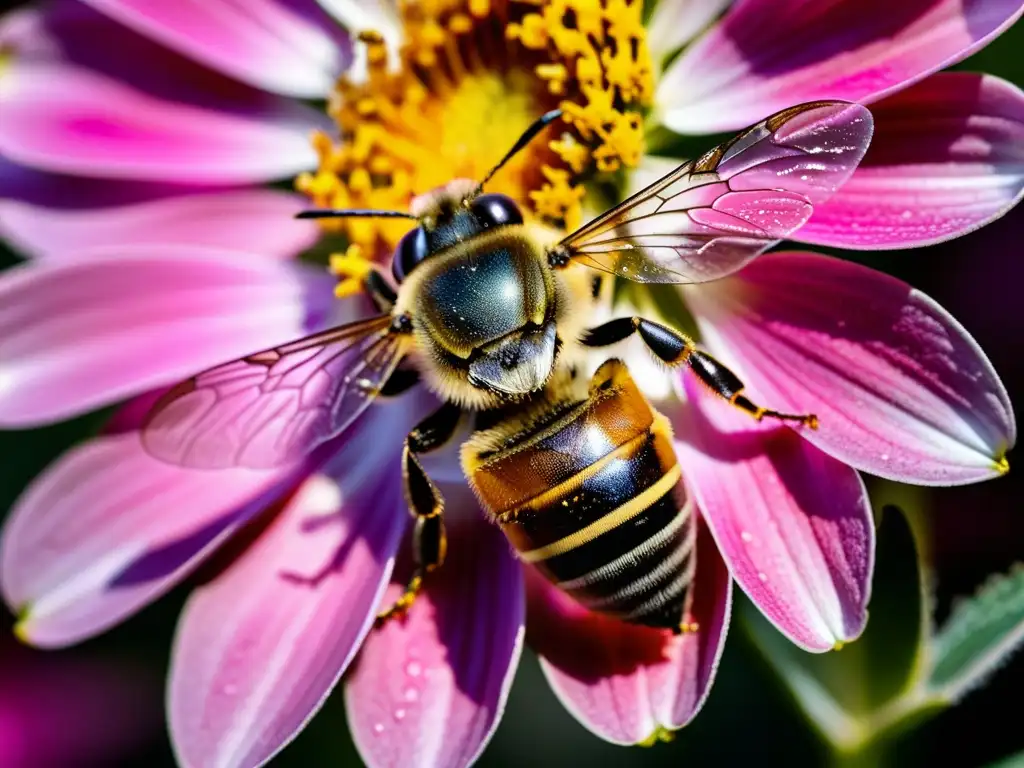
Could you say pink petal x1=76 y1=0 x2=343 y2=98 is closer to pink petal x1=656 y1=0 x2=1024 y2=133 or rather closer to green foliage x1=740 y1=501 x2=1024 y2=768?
pink petal x1=656 y1=0 x2=1024 y2=133

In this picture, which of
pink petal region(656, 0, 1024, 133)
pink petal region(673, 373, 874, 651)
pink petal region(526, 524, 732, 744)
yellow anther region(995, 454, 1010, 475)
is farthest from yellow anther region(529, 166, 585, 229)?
yellow anther region(995, 454, 1010, 475)

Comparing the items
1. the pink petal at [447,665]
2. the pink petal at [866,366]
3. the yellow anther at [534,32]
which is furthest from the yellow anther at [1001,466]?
the yellow anther at [534,32]

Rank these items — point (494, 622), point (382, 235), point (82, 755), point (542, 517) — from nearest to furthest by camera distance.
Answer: point (542, 517)
point (494, 622)
point (382, 235)
point (82, 755)

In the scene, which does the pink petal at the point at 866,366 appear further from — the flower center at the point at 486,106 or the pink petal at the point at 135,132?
the pink petal at the point at 135,132

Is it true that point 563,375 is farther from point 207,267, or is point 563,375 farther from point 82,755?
point 82,755

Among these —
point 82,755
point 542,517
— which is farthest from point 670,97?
point 82,755
